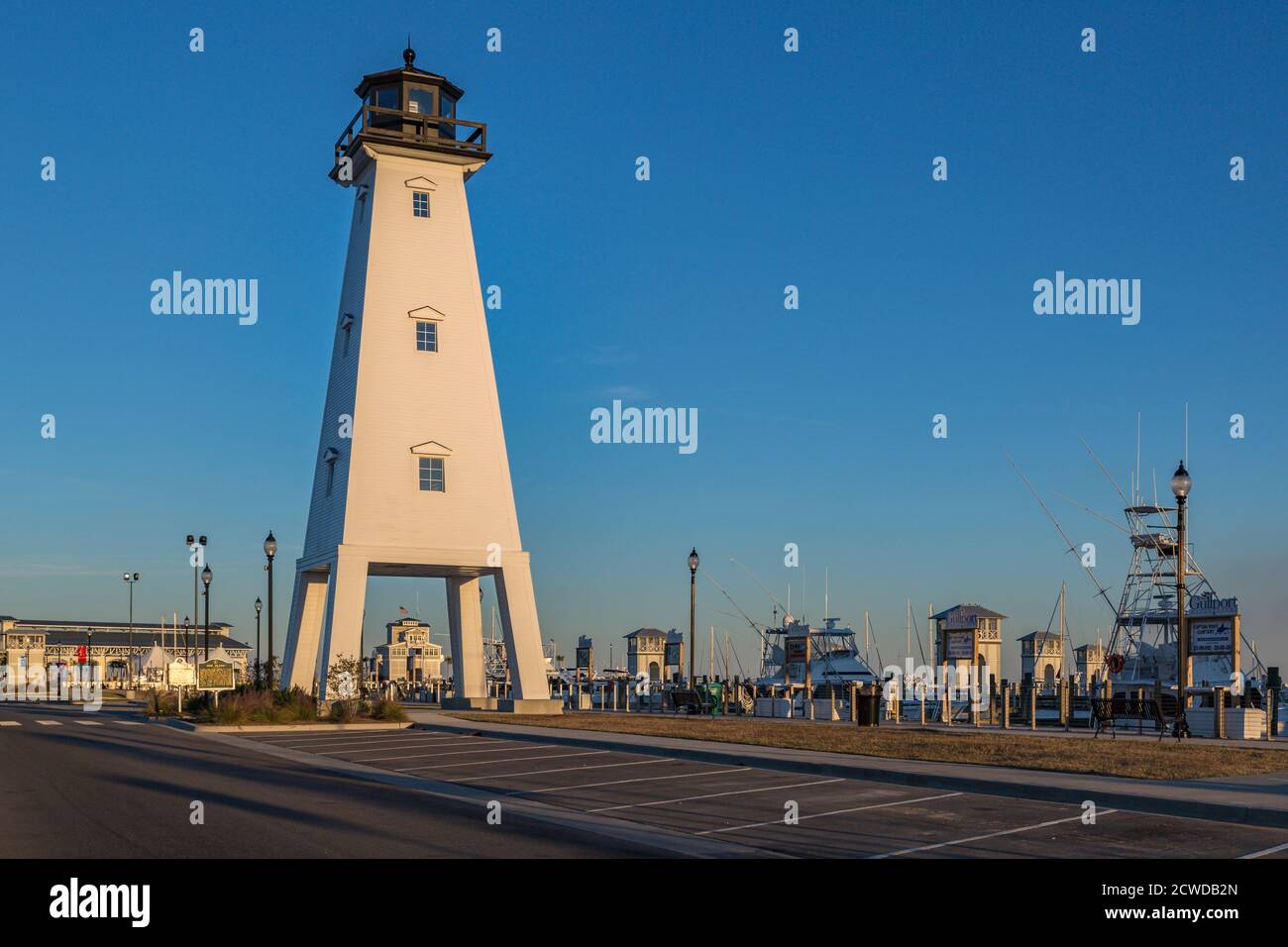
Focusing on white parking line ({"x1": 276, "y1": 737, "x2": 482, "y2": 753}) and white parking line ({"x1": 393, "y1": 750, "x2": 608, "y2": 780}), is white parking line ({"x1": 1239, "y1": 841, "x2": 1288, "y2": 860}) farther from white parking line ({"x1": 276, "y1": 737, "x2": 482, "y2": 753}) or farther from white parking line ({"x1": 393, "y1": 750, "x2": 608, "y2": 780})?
white parking line ({"x1": 276, "y1": 737, "x2": 482, "y2": 753})

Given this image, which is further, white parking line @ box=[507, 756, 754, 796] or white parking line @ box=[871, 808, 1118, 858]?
white parking line @ box=[507, 756, 754, 796]

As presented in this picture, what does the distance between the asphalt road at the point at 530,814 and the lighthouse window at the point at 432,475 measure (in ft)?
61.8

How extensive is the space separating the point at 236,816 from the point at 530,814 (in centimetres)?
371

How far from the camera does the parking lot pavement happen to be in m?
13.1

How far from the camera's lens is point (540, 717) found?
41.0 metres

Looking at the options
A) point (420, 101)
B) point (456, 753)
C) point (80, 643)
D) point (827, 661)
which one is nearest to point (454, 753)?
point (456, 753)

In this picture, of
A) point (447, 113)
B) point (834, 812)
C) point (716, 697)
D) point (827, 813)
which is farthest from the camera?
point (716, 697)

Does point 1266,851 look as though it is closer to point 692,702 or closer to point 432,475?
point 692,702

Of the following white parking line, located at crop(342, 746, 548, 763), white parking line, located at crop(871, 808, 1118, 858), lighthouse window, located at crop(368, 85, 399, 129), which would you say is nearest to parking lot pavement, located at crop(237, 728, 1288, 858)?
white parking line, located at crop(871, 808, 1118, 858)

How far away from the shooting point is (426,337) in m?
44.1

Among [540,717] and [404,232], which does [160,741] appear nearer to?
[540,717]

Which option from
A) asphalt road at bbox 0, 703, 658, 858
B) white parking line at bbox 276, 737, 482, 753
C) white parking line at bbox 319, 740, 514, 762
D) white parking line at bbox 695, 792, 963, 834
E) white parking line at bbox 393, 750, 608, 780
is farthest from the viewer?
white parking line at bbox 276, 737, 482, 753

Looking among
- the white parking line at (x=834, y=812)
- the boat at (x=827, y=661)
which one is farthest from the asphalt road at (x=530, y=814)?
the boat at (x=827, y=661)

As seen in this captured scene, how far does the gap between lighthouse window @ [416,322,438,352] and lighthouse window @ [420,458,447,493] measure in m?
4.02
